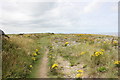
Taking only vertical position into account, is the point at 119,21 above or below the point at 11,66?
above

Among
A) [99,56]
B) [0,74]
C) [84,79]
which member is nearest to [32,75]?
[0,74]

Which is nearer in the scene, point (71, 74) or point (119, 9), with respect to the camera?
point (71, 74)

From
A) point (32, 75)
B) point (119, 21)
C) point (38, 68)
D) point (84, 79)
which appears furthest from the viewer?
point (38, 68)

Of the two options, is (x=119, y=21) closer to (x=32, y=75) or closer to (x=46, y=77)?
(x=46, y=77)

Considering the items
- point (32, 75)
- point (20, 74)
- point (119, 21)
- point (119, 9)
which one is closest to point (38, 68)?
point (32, 75)

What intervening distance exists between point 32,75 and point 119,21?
310 inches

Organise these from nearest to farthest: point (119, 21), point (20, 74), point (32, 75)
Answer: point (20, 74)
point (32, 75)
point (119, 21)

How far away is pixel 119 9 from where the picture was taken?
31.6ft

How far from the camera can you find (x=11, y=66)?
786 centimetres

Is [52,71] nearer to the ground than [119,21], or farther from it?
nearer to the ground

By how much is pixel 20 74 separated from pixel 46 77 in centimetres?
180

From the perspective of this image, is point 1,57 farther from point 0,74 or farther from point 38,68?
point 38,68

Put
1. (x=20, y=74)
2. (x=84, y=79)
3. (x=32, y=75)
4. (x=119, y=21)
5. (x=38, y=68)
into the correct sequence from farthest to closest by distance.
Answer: (x=38, y=68) < (x=119, y=21) < (x=32, y=75) < (x=20, y=74) < (x=84, y=79)

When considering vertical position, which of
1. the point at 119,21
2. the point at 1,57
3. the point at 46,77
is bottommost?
the point at 46,77
